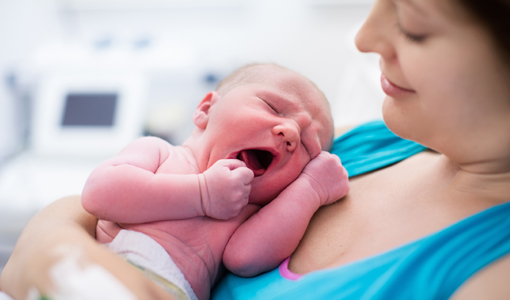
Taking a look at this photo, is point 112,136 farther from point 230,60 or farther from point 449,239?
point 449,239

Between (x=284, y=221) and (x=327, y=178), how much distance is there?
166mm

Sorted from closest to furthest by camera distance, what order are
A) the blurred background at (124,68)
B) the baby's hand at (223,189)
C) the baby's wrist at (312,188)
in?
the baby's hand at (223,189)
the baby's wrist at (312,188)
the blurred background at (124,68)

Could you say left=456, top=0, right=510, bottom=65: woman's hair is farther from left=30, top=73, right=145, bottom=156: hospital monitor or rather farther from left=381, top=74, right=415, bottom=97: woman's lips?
left=30, top=73, right=145, bottom=156: hospital monitor

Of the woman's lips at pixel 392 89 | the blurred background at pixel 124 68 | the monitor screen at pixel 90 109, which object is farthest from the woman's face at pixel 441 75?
the monitor screen at pixel 90 109

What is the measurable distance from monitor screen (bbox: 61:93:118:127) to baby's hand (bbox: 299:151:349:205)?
142 cm

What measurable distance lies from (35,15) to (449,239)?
2.71 metres

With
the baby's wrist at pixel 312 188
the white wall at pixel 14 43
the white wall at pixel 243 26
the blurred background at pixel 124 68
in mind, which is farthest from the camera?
the white wall at pixel 243 26

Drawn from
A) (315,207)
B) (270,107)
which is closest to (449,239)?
(315,207)

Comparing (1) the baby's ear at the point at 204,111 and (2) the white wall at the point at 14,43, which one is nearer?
(1) the baby's ear at the point at 204,111

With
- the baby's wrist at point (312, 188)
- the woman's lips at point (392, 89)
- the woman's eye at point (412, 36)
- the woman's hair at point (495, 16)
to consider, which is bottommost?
the baby's wrist at point (312, 188)

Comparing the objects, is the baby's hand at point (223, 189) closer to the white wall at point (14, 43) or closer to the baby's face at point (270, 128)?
the baby's face at point (270, 128)

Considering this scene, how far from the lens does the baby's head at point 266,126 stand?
2.75 ft

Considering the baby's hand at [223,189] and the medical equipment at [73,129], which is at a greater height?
the baby's hand at [223,189]

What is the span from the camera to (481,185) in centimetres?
69
